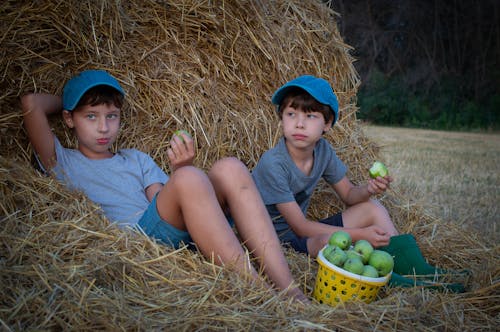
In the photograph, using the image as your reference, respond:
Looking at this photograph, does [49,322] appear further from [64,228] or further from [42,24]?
[42,24]

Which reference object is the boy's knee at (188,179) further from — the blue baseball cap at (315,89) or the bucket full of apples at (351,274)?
the blue baseball cap at (315,89)

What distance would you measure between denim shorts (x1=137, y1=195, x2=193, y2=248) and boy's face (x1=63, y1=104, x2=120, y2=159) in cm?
57

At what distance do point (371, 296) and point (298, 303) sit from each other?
32cm

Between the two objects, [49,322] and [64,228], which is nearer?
[49,322]

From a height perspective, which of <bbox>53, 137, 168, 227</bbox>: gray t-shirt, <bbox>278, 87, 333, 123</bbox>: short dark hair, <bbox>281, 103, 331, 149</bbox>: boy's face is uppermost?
<bbox>278, 87, 333, 123</bbox>: short dark hair

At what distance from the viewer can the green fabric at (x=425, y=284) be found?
216cm

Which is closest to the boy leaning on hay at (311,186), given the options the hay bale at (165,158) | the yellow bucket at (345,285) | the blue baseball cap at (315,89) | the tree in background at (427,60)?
the blue baseball cap at (315,89)

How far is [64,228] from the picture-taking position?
2043 mm

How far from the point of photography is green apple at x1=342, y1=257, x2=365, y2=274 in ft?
6.39

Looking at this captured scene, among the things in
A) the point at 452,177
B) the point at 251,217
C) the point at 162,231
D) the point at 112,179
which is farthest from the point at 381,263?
the point at 452,177

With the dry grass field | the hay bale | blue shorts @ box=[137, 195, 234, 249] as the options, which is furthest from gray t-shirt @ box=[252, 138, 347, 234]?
the dry grass field

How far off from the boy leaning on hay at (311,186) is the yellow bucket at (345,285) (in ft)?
1.40

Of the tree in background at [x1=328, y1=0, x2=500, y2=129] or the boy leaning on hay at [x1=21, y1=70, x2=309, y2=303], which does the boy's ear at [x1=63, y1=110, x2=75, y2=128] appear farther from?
the tree in background at [x1=328, y1=0, x2=500, y2=129]

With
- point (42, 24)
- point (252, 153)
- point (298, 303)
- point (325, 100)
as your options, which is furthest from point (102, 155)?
point (298, 303)
